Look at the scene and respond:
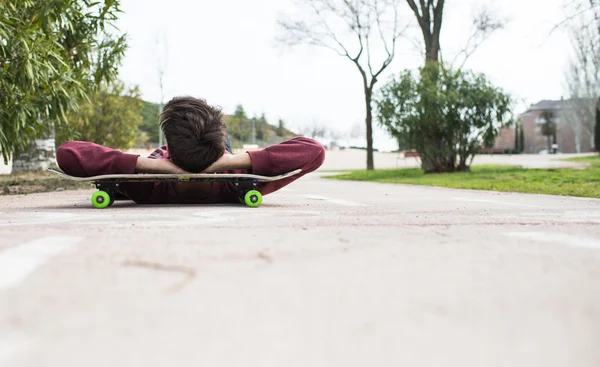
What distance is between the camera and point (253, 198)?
404 cm

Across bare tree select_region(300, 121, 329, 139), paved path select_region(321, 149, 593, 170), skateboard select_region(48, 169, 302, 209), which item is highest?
bare tree select_region(300, 121, 329, 139)

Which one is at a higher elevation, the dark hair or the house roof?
the house roof

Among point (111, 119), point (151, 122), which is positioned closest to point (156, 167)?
point (111, 119)

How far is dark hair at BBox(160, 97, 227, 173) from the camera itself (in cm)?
393

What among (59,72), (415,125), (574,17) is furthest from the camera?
(415,125)

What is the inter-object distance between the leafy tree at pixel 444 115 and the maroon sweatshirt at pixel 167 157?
1339 cm

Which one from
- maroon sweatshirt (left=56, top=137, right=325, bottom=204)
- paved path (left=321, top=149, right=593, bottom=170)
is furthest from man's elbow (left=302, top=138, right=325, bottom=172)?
paved path (left=321, top=149, right=593, bottom=170)

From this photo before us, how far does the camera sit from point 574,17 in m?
13.4

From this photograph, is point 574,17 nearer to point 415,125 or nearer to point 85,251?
point 415,125

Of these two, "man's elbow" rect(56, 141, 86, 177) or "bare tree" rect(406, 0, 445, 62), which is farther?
"bare tree" rect(406, 0, 445, 62)

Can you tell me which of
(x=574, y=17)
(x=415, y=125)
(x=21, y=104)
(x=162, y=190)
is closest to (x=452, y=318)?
(x=162, y=190)

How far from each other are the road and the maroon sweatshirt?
2256 millimetres

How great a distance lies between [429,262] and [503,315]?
0.45m

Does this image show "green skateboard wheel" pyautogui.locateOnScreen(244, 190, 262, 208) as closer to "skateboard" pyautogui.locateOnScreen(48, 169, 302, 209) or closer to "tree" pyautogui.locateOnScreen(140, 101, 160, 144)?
"skateboard" pyautogui.locateOnScreen(48, 169, 302, 209)
